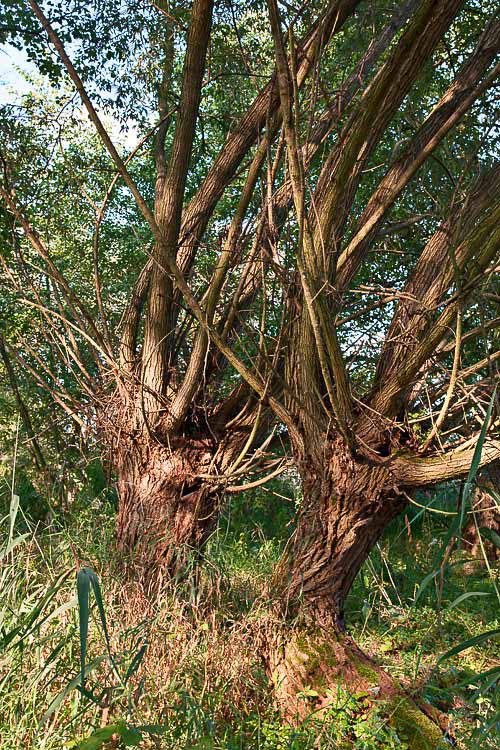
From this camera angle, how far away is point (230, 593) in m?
3.86

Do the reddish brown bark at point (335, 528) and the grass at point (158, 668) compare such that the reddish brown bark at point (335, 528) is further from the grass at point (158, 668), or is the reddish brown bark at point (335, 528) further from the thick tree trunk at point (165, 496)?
the thick tree trunk at point (165, 496)

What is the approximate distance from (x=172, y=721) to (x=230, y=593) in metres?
1.26

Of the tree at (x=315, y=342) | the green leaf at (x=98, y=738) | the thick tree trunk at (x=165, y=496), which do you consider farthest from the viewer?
the thick tree trunk at (x=165, y=496)

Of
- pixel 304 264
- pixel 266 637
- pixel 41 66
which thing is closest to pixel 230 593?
pixel 266 637

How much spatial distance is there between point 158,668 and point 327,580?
1086 millimetres

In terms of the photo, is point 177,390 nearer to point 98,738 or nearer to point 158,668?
point 158,668

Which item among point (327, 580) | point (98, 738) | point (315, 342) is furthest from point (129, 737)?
point (315, 342)

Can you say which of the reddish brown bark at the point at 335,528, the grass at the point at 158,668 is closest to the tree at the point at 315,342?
the reddish brown bark at the point at 335,528

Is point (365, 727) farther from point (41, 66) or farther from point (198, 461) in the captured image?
point (41, 66)

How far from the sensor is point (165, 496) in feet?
14.4

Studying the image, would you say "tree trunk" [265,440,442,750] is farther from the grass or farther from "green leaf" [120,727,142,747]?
"green leaf" [120,727,142,747]

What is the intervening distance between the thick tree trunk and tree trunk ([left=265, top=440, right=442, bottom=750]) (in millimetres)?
774

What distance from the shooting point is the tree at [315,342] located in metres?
3.34

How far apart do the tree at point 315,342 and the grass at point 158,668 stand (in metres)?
0.27
